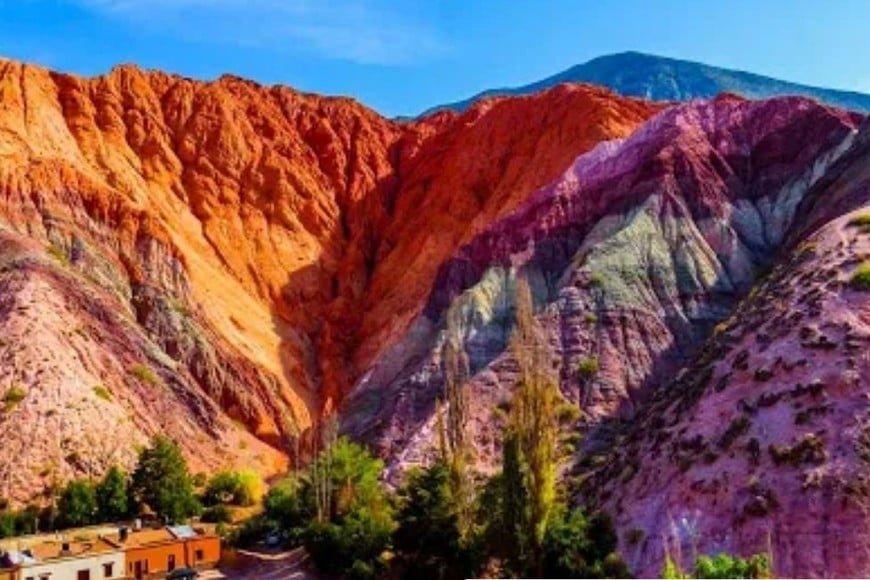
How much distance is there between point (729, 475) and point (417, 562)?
40.5 ft

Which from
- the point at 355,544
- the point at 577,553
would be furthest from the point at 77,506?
the point at 577,553

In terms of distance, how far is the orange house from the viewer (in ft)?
161

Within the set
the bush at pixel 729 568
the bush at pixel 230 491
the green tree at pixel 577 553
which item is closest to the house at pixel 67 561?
the bush at pixel 230 491

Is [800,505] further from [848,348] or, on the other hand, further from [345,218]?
[345,218]

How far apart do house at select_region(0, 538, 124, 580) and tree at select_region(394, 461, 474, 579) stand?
13004mm

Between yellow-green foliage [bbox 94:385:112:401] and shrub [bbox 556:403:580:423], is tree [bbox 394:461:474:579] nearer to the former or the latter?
shrub [bbox 556:403:580:423]

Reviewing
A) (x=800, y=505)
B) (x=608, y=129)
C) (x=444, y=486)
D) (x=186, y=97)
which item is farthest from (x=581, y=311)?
(x=186, y=97)

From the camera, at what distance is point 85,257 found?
8419 centimetres

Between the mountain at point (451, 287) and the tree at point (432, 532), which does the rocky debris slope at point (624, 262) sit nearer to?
the mountain at point (451, 287)

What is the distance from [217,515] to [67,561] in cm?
1722

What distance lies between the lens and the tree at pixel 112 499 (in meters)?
59.0

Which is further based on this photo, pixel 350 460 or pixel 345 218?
pixel 345 218

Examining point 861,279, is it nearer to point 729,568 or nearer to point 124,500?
point 729,568

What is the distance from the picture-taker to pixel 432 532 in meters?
42.1
